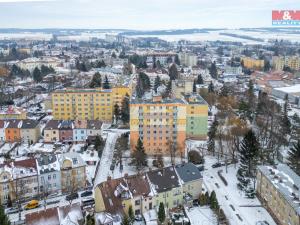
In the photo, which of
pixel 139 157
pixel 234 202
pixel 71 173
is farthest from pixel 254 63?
pixel 71 173

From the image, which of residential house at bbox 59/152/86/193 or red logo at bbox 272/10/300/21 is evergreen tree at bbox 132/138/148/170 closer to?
residential house at bbox 59/152/86/193

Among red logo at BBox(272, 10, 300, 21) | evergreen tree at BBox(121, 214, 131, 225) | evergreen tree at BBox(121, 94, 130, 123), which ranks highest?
red logo at BBox(272, 10, 300, 21)

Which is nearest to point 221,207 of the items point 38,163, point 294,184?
point 294,184

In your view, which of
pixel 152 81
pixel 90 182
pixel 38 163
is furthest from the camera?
pixel 152 81

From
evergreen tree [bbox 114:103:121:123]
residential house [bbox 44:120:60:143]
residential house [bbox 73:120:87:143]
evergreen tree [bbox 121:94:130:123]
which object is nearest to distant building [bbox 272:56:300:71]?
evergreen tree [bbox 121:94:130:123]

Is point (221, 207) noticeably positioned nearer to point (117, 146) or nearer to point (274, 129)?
point (117, 146)

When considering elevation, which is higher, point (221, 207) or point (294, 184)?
point (294, 184)

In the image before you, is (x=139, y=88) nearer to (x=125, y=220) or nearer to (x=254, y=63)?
(x=125, y=220)
